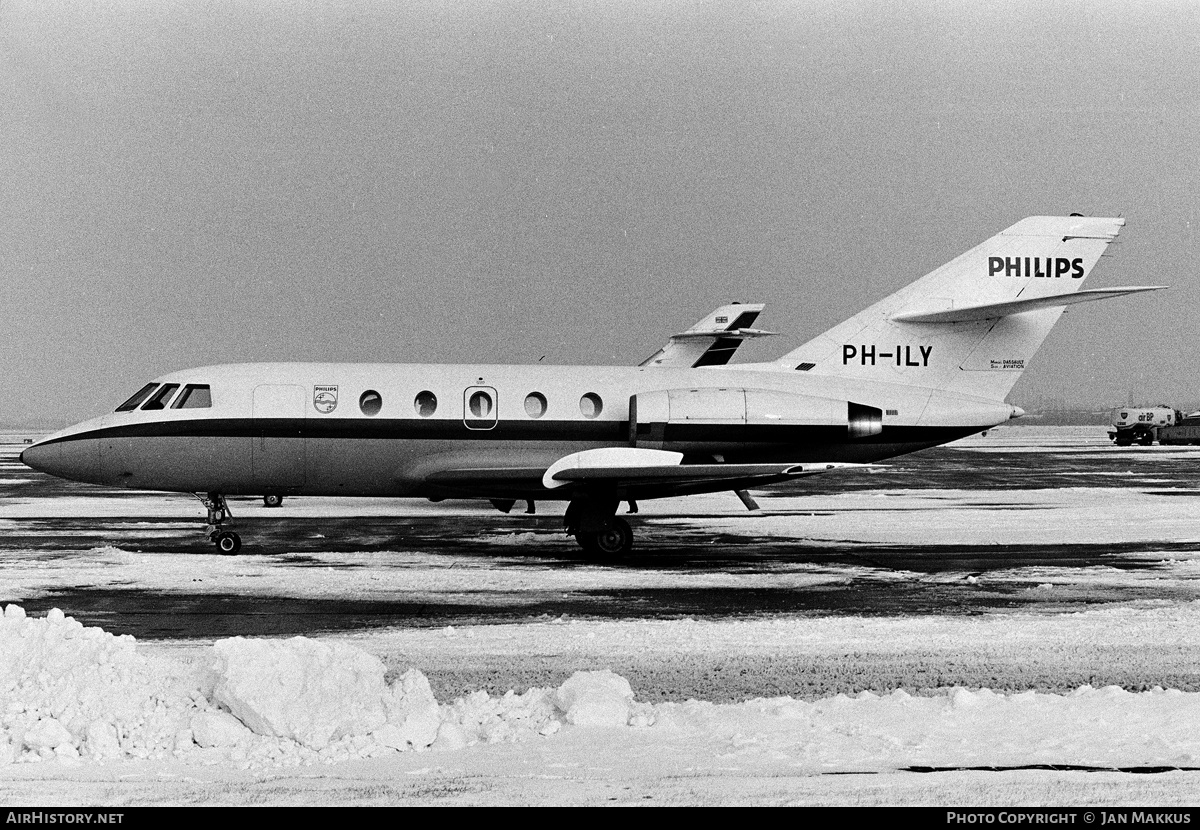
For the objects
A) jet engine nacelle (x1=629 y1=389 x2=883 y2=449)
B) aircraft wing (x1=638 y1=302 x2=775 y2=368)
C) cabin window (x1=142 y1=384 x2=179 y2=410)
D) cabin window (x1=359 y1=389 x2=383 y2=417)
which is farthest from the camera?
aircraft wing (x1=638 y1=302 x2=775 y2=368)

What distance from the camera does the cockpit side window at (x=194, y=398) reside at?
1820 cm

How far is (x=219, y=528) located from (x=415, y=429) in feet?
10.9

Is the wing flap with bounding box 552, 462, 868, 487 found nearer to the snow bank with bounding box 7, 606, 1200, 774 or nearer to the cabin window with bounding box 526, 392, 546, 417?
the cabin window with bounding box 526, 392, 546, 417

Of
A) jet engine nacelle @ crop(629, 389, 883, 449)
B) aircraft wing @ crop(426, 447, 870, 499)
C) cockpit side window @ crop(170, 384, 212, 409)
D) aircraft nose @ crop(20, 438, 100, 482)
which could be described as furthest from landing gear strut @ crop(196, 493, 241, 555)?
jet engine nacelle @ crop(629, 389, 883, 449)

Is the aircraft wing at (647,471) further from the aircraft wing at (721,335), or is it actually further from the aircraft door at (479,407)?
the aircraft wing at (721,335)

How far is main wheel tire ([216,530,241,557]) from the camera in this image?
17938 mm

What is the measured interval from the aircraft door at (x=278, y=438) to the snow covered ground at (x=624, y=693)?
2.07 meters

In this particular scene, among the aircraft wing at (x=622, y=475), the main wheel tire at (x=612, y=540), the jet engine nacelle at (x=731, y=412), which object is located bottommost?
the main wheel tire at (x=612, y=540)

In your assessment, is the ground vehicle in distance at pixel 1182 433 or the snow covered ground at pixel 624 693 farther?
the ground vehicle in distance at pixel 1182 433

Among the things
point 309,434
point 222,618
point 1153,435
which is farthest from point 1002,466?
point 222,618

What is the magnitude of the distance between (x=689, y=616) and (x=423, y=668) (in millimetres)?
3486

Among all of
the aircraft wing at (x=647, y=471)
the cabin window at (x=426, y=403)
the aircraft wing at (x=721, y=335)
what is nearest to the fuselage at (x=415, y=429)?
the cabin window at (x=426, y=403)

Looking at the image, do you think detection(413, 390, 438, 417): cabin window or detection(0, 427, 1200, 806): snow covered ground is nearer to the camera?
detection(0, 427, 1200, 806): snow covered ground
